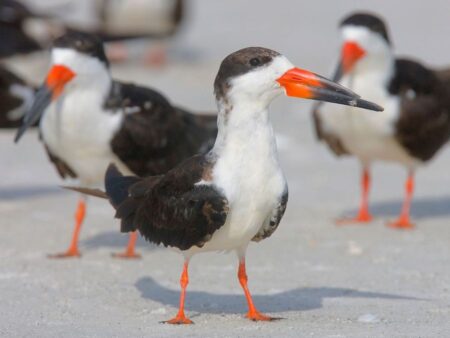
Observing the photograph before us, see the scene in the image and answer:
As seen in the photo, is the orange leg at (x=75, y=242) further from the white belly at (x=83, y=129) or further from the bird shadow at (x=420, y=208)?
the bird shadow at (x=420, y=208)

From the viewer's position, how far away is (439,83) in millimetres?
Result: 8219

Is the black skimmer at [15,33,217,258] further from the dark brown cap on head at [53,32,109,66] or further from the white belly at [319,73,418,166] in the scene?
the white belly at [319,73,418,166]

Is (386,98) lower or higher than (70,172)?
higher

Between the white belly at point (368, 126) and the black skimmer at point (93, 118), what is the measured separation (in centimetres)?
139

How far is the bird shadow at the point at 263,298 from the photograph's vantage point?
19.4ft

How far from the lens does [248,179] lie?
5.23 meters

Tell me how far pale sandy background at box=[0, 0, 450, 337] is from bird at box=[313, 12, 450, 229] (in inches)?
22.3

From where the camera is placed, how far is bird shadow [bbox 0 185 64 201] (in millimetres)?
8987

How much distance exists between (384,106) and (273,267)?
1.63 meters

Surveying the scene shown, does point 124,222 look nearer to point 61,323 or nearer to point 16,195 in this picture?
point 61,323

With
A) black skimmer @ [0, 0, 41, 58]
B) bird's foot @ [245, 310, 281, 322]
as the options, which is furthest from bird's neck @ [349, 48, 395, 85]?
black skimmer @ [0, 0, 41, 58]

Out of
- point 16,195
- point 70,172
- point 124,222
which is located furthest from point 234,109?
point 16,195

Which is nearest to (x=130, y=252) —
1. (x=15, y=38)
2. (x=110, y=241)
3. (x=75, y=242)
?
(x=75, y=242)

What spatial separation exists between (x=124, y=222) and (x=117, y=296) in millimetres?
556
